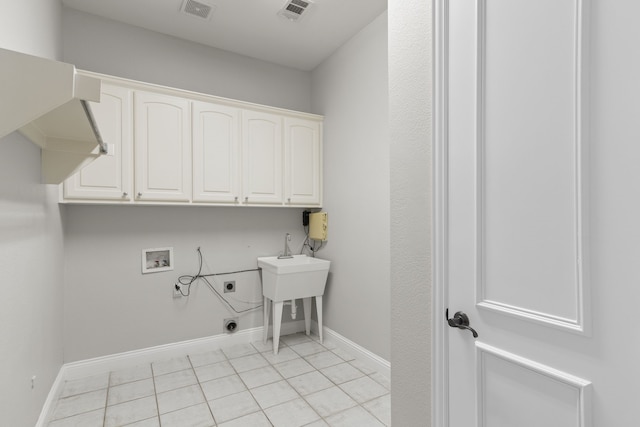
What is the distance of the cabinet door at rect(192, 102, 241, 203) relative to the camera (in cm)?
280

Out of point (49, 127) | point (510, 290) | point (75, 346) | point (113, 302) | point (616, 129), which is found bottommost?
point (75, 346)

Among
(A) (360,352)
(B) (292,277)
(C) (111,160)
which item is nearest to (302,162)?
(B) (292,277)

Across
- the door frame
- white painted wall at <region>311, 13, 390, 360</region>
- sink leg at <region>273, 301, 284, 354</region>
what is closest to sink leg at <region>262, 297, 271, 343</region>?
sink leg at <region>273, 301, 284, 354</region>

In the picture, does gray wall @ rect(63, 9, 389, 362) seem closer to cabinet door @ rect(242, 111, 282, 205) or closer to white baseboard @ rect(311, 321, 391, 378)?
white baseboard @ rect(311, 321, 391, 378)

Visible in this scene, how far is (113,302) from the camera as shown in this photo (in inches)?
106

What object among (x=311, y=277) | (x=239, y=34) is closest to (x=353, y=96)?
(x=239, y=34)

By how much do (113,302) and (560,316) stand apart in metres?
3.06

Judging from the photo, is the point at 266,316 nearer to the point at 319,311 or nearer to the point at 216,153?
the point at 319,311

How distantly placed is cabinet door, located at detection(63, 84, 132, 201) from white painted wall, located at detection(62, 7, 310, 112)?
448mm

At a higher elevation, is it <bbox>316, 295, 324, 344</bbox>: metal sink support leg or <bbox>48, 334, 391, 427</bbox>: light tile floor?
<bbox>316, 295, 324, 344</bbox>: metal sink support leg

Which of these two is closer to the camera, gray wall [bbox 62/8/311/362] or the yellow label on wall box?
gray wall [bbox 62/8/311/362]

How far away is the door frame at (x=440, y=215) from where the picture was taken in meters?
1.21

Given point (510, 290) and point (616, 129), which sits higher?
point (616, 129)

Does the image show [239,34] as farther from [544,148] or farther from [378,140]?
[544,148]
